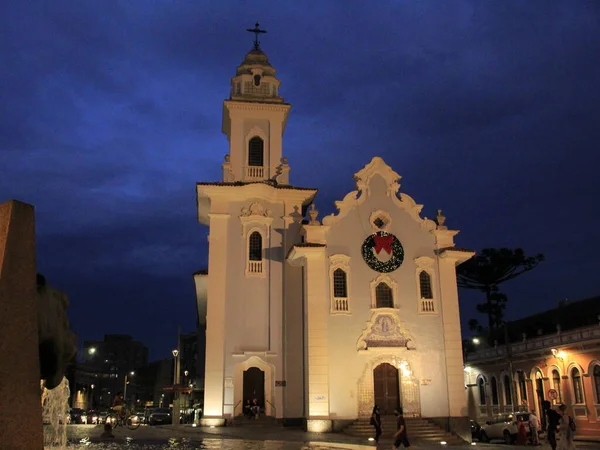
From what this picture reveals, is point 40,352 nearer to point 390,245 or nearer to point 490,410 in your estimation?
point 390,245

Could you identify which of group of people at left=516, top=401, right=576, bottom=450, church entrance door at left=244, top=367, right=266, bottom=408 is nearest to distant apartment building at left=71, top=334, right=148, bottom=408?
church entrance door at left=244, top=367, right=266, bottom=408

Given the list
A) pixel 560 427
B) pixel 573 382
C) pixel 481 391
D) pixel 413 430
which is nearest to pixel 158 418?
pixel 413 430

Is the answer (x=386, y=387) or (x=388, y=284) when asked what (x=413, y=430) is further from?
(x=388, y=284)

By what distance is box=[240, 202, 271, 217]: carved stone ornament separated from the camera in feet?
100

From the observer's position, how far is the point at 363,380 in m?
27.2

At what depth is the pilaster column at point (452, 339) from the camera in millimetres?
27625

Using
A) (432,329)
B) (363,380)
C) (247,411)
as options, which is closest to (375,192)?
(432,329)

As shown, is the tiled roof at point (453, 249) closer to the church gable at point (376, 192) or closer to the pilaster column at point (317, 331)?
the church gable at point (376, 192)

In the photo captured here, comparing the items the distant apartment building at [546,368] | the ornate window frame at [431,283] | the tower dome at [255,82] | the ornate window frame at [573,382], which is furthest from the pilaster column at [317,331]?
the ornate window frame at [573,382]

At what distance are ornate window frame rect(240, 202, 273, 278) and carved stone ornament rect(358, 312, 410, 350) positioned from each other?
19.8 feet

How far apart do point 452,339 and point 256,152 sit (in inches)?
581

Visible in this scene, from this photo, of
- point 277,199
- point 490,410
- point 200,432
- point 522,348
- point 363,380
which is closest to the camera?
point 200,432

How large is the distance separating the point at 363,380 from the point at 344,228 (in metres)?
7.27

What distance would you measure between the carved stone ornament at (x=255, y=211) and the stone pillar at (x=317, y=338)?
4065 mm
